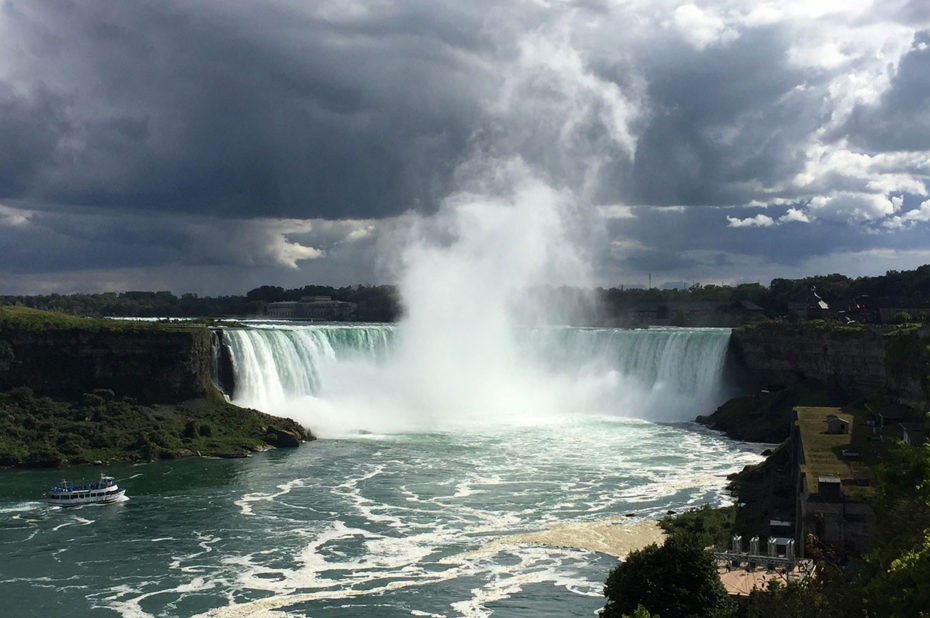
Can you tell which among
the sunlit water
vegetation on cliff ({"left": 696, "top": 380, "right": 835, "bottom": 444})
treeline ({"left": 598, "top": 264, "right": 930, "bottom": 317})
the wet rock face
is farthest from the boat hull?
treeline ({"left": 598, "top": 264, "right": 930, "bottom": 317})

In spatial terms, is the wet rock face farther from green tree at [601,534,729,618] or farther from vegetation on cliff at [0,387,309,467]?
green tree at [601,534,729,618]

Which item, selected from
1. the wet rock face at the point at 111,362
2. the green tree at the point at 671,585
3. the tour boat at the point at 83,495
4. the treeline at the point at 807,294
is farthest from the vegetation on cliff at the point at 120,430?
the treeline at the point at 807,294

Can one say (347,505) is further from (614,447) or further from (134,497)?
(614,447)

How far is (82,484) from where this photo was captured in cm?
3297

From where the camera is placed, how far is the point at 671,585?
16859mm

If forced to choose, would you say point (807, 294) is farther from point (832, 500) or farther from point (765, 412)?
point (832, 500)

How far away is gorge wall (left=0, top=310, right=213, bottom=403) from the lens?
45.0 meters

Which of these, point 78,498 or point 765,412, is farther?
point 765,412

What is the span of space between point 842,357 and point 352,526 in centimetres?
3234

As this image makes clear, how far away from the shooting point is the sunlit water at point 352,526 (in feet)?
69.5

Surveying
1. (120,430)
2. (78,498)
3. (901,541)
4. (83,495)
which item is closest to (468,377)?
(120,430)

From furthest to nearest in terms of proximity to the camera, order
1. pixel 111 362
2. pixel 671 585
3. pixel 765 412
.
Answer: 1. pixel 765 412
2. pixel 111 362
3. pixel 671 585

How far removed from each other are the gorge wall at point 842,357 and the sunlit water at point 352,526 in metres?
7.12

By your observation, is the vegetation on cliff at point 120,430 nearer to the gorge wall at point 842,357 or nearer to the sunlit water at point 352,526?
the sunlit water at point 352,526
